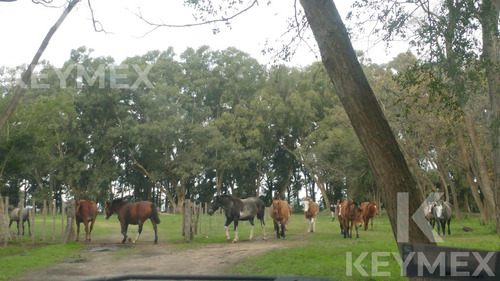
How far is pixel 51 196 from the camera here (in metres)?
45.8

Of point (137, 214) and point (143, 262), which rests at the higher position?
point (137, 214)

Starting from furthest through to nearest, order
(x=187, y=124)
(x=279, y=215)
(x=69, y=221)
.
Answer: (x=187, y=124) < (x=279, y=215) < (x=69, y=221)

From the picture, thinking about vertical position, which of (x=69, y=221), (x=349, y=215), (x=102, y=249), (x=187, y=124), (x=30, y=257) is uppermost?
Answer: (x=187, y=124)

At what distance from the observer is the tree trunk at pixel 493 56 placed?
9.24 metres

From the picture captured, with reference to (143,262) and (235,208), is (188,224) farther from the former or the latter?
(143,262)

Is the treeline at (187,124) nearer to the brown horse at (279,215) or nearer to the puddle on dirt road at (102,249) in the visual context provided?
the brown horse at (279,215)

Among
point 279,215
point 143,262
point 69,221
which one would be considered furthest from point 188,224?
point 143,262

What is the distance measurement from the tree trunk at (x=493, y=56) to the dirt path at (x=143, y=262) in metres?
7.14

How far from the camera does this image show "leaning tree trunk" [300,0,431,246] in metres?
5.93

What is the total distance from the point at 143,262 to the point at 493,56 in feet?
34.0

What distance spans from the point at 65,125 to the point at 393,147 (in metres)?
40.2

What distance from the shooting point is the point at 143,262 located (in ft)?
43.9

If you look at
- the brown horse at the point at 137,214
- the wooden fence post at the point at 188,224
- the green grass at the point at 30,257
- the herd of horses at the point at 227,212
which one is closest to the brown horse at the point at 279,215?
the herd of horses at the point at 227,212

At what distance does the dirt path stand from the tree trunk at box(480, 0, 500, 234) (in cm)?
714
